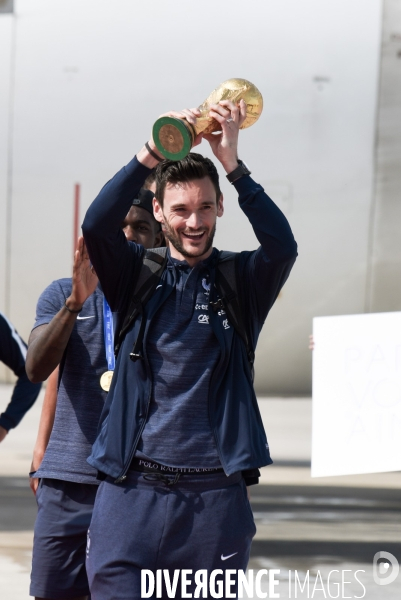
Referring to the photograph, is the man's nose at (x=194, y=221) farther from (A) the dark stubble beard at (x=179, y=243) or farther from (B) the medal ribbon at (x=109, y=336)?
(B) the medal ribbon at (x=109, y=336)

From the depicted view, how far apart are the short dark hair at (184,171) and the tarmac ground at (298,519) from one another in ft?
7.30

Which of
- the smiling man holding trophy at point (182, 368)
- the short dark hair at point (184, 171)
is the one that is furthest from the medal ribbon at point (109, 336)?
the short dark hair at point (184, 171)

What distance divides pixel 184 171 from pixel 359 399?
4.78 feet

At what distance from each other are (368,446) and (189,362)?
1.40 metres

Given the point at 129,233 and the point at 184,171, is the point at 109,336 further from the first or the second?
the point at 184,171

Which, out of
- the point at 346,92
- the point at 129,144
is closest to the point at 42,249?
the point at 129,144

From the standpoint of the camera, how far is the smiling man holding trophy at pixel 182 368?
7.47 ft

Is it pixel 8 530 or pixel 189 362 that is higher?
pixel 189 362

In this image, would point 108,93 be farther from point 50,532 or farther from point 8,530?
point 50,532

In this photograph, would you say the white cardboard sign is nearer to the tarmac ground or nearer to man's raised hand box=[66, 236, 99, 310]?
the tarmac ground

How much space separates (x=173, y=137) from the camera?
2.27 m

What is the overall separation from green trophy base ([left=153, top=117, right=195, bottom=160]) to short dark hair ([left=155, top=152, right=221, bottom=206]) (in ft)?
0.39

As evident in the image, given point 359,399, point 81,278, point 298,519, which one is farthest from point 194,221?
point 298,519

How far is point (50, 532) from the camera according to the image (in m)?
2.91
